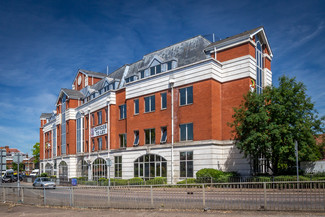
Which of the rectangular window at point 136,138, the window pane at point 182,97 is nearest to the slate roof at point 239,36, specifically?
the window pane at point 182,97

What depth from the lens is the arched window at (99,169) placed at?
43.0 m

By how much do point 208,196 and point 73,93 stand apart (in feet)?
155

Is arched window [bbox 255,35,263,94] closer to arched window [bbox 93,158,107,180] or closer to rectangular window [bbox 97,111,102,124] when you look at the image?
arched window [bbox 93,158,107,180]

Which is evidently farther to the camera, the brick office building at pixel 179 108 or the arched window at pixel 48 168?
the arched window at pixel 48 168

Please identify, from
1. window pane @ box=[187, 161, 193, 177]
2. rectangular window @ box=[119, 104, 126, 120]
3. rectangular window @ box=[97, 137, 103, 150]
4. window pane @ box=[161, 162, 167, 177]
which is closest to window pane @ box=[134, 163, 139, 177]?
window pane @ box=[161, 162, 167, 177]

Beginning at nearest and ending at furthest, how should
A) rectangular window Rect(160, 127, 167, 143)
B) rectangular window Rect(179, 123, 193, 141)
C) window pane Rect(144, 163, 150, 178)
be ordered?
rectangular window Rect(179, 123, 193, 141), rectangular window Rect(160, 127, 167, 143), window pane Rect(144, 163, 150, 178)

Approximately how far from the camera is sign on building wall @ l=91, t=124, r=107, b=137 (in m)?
43.2

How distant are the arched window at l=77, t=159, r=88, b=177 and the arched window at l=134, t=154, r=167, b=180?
51.7ft

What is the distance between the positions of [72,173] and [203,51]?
3171 cm

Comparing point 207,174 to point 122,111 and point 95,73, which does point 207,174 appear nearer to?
point 122,111

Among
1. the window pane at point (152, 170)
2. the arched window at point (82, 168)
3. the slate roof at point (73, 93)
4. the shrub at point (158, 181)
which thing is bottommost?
the arched window at point (82, 168)

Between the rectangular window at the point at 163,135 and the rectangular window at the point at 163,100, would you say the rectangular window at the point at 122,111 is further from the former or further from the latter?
the rectangular window at the point at 163,135

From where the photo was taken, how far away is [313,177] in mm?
23906

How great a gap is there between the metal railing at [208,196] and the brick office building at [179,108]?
15.3 m
